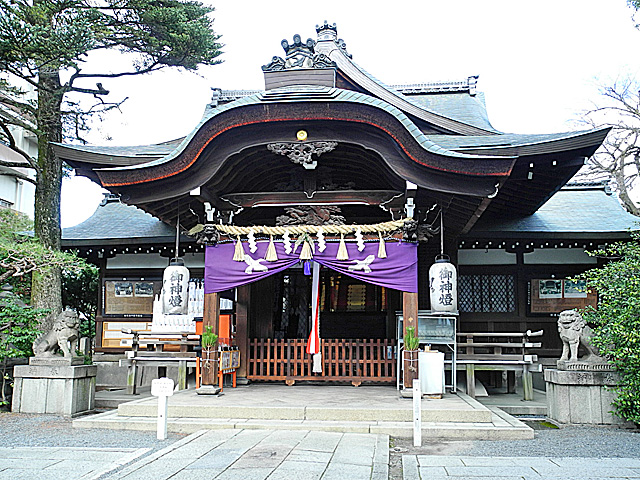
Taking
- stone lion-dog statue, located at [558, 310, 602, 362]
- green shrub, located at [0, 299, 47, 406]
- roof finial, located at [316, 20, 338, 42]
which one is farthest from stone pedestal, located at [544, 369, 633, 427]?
roof finial, located at [316, 20, 338, 42]

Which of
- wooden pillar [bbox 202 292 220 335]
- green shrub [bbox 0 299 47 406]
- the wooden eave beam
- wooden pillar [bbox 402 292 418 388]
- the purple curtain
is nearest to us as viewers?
wooden pillar [bbox 402 292 418 388]

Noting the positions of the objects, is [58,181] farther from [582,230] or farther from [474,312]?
[582,230]

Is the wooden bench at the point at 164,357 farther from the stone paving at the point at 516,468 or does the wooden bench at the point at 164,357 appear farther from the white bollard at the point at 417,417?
the stone paving at the point at 516,468

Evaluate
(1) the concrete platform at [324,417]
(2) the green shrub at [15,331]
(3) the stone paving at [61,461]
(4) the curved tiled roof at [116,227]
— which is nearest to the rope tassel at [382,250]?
(1) the concrete platform at [324,417]

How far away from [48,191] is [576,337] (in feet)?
29.6

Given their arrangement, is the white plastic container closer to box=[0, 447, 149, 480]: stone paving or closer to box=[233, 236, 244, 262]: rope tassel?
box=[233, 236, 244, 262]: rope tassel

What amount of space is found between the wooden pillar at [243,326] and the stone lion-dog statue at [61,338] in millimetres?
2662

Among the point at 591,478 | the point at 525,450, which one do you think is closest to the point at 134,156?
the point at 525,450

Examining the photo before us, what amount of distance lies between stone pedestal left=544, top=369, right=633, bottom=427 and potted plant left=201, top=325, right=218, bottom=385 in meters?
4.87

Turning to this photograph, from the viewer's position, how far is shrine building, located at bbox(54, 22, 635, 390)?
8.12m

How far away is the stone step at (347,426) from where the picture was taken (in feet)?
22.1

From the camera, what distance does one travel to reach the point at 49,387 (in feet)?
29.0

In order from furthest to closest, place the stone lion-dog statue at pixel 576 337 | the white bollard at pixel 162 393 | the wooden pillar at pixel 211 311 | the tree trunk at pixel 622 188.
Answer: the tree trunk at pixel 622 188 → the wooden pillar at pixel 211 311 → the stone lion-dog statue at pixel 576 337 → the white bollard at pixel 162 393

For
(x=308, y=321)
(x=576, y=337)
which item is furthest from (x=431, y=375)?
(x=308, y=321)
